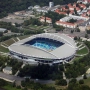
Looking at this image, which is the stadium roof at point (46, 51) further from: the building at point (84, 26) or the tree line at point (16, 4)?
the tree line at point (16, 4)

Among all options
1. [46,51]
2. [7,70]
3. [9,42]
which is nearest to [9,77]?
[7,70]

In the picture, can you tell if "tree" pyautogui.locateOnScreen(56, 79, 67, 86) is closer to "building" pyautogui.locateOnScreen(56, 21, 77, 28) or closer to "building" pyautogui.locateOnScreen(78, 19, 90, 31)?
"building" pyautogui.locateOnScreen(78, 19, 90, 31)

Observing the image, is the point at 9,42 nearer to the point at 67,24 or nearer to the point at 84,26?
the point at 67,24

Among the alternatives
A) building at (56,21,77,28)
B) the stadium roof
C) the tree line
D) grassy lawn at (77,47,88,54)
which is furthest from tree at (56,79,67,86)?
the tree line

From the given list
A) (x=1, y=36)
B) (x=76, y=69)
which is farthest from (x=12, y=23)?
(x=76, y=69)

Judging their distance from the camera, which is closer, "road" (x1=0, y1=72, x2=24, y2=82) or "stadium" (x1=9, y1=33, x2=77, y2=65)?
"road" (x1=0, y1=72, x2=24, y2=82)

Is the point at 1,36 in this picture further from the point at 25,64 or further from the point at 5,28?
the point at 25,64

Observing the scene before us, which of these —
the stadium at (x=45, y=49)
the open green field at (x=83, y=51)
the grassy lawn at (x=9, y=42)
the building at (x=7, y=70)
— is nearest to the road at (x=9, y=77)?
the building at (x=7, y=70)

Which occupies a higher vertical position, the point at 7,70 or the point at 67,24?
the point at 7,70
